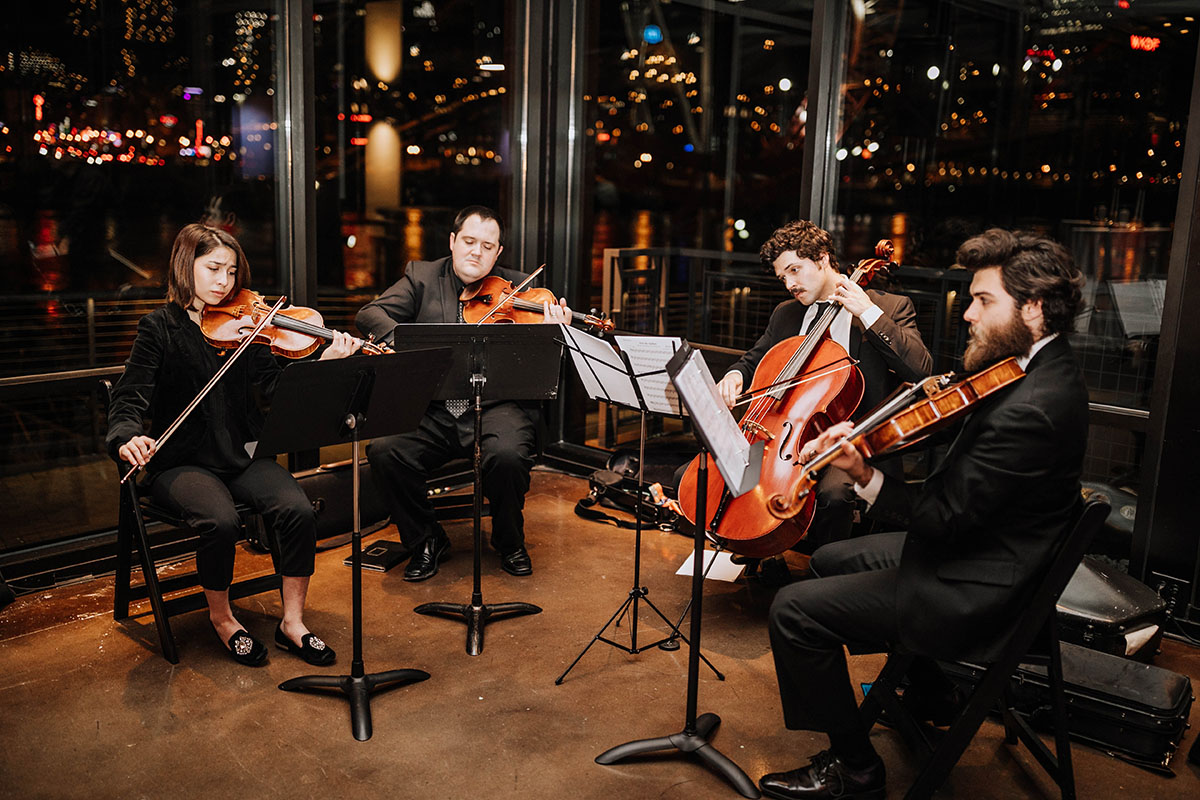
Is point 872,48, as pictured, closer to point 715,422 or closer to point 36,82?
point 715,422

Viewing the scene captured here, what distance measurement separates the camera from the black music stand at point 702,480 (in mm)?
2105

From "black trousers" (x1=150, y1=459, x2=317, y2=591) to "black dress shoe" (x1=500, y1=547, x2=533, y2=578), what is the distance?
0.91 m

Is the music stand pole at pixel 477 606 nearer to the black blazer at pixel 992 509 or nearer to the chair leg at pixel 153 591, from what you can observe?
the chair leg at pixel 153 591

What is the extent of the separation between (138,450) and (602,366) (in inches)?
54.5

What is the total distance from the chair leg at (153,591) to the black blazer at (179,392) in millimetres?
143

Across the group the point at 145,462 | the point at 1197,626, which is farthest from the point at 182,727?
the point at 1197,626

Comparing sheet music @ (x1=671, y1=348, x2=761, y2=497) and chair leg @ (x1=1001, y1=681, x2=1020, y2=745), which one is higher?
sheet music @ (x1=671, y1=348, x2=761, y2=497)

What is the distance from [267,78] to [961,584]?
3372 mm

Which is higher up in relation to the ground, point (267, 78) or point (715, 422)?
point (267, 78)

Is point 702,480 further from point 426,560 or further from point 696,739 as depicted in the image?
point 426,560

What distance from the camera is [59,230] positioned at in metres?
3.62

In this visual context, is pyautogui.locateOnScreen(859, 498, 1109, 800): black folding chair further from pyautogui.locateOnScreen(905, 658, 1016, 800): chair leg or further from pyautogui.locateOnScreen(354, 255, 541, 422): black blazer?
pyautogui.locateOnScreen(354, 255, 541, 422): black blazer

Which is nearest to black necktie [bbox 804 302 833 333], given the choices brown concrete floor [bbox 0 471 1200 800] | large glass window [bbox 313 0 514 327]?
brown concrete floor [bbox 0 471 1200 800]

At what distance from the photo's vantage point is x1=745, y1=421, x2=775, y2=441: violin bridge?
303cm
